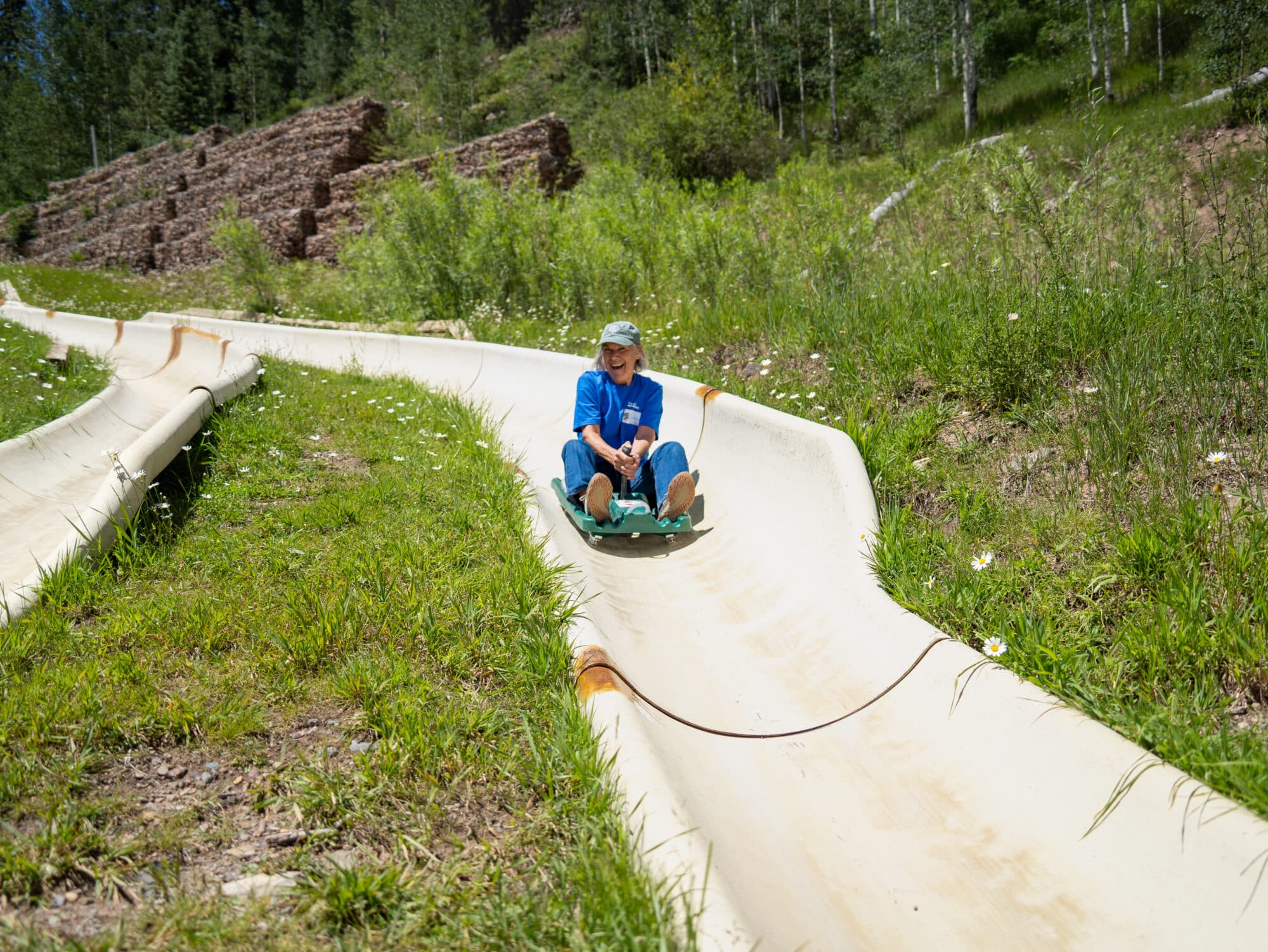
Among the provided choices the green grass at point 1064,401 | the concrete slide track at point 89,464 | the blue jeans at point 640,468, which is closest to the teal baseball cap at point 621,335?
the blue jeans at point 640,468

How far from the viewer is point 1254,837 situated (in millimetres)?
1566

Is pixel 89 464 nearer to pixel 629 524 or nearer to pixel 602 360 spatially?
pixel 602 360

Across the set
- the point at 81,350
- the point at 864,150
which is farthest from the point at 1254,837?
the point at 864,150

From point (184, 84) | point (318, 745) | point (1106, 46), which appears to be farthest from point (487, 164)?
point (184, 84)

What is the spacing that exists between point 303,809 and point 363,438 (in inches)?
151

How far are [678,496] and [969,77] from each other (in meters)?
18.8

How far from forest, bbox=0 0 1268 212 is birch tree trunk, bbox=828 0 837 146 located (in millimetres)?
118

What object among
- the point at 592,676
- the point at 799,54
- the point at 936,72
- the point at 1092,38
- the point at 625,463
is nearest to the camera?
the point at 592,676

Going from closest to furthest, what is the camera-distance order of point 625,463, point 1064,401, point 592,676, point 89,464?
point 592,676
point 1064,401
point 625,463
point 89,464

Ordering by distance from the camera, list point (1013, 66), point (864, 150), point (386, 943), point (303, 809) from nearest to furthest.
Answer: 1. point (386, 943)
2. point (303, 809)
3. point (864, 150)
4. point (1013, 66)

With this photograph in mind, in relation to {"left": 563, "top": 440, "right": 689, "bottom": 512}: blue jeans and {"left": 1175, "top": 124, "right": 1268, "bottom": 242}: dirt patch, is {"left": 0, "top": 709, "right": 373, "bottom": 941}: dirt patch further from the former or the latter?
{"left": 1175, "top": 124, "right": 1268, "bottom": 242}: dirt patch

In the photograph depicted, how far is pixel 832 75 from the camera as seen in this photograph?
24.9 meters

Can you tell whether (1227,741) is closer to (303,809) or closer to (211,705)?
(303,809)

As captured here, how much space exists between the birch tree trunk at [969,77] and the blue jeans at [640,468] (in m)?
16.9
